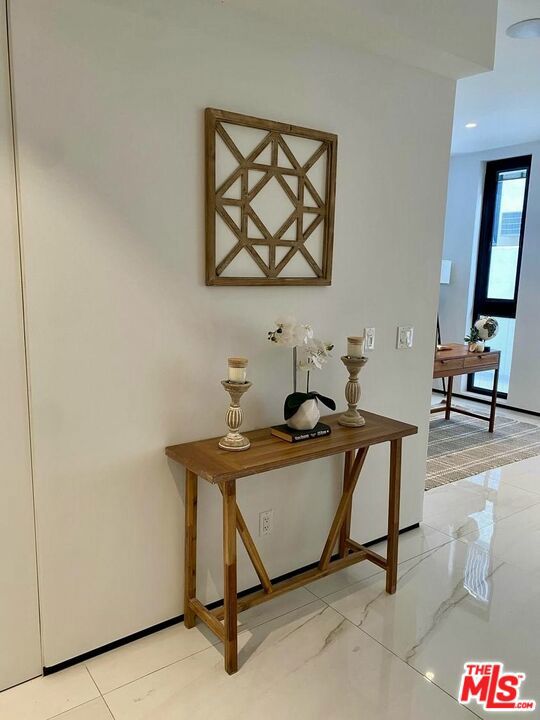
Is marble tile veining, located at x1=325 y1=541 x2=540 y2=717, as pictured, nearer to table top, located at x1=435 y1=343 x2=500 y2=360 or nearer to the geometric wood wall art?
the geometric wood wall art

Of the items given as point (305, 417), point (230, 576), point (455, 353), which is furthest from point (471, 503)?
point (230, 576)

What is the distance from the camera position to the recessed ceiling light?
2.75m

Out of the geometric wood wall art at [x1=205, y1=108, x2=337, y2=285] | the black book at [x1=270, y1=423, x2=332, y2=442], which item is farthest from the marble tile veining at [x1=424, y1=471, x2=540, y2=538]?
the geometric wood wall art at [x1=205, y1=108, x2=337, y2=285]

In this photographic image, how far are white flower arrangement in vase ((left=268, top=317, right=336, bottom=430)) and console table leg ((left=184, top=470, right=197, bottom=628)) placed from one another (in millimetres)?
464

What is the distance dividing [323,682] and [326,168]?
6.63 ft

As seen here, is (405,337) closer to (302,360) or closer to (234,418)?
(302,360)

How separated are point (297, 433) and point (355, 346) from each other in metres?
0.50

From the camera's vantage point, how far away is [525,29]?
9.21 feet

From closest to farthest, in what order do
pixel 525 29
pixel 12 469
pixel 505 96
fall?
pixel 12 469 < pixel 525 29 < pixel 505 96

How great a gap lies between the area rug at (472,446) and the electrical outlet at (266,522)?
1680mm

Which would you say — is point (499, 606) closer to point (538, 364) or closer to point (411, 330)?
point (411, 330)

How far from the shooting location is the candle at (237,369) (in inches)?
78.5

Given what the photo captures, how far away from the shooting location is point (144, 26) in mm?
1808

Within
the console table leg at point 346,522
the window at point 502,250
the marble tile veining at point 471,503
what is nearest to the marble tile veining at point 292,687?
the console table leg at point 346,522
